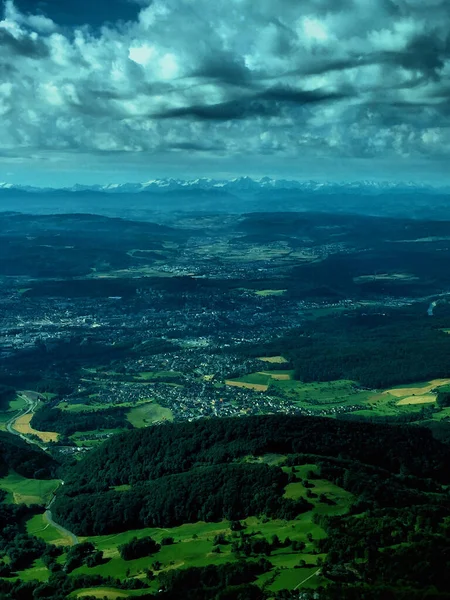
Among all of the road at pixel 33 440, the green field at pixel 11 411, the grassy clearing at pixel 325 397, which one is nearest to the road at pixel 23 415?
the road at pixel 33 440

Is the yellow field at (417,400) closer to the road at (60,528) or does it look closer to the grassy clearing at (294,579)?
the road at (60,528)

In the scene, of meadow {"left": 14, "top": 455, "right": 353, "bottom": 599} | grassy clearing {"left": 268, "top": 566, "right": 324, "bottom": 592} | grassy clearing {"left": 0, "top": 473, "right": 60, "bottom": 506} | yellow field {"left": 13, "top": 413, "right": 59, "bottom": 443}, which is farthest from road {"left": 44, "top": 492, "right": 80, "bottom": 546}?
yellow field {"left": 13, "top": 413, "right": 59, "bottom": 443}

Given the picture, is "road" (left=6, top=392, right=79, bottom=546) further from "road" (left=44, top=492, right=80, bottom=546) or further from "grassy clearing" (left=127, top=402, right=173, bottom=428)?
"grassy clearing" (left=127, top=402, right=173, bottom=428)

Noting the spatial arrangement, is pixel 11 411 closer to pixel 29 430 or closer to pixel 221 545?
pixel 29 430

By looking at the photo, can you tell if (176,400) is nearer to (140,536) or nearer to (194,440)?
(194,440)

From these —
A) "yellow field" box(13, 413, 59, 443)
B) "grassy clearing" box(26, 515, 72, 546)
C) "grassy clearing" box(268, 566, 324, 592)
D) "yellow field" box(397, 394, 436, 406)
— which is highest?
"grassy clearing" box(268, 566, 324, 592)

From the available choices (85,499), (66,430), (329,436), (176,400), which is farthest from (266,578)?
(176,400)
